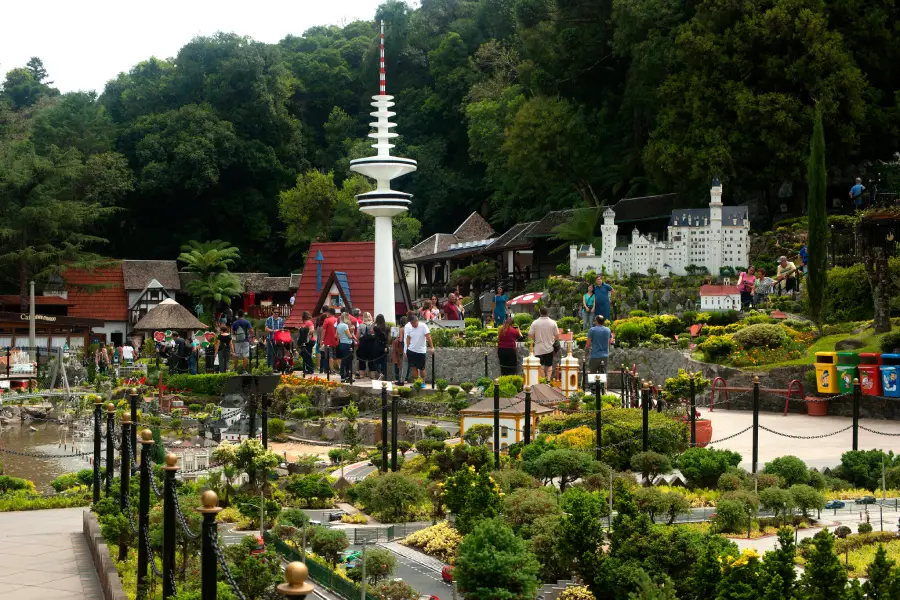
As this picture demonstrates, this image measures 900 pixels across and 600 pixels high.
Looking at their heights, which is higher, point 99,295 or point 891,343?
point 99,295

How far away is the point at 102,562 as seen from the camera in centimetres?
1027

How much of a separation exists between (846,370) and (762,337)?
3214 mm

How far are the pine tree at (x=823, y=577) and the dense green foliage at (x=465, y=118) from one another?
31.4m

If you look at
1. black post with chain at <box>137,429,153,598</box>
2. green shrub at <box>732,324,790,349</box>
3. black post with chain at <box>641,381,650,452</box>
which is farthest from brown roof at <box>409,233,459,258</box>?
black post with chain at <box>137,429,153,598</box>

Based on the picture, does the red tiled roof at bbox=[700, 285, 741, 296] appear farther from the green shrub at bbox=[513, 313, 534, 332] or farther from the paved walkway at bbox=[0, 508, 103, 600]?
the paved walkway at bbox=[0, 508, 103, 600]

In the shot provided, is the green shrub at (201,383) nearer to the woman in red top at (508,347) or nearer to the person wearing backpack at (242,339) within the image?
the person wearing backpack at (242,339)

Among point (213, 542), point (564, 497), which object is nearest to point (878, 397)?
point (564, 497)

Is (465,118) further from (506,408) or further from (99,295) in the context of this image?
(506,408)

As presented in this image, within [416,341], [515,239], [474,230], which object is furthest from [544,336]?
[474,230]

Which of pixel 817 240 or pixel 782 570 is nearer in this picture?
pixel 782 570

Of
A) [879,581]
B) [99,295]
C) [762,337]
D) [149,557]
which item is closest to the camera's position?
[879,581]

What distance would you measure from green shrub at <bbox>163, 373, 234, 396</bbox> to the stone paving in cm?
1472

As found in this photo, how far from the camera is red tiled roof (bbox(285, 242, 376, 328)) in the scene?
137ft

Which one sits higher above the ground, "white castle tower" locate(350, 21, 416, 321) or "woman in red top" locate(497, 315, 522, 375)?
"white castle tower" locate(350, 21, 416, 321)
